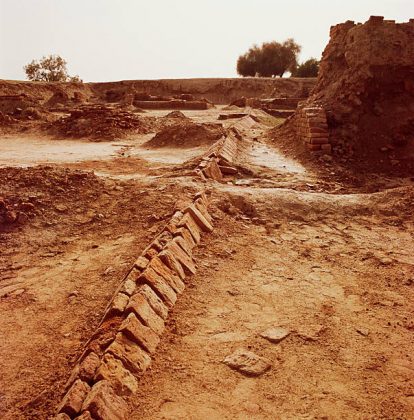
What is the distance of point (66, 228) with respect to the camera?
424 centimetres

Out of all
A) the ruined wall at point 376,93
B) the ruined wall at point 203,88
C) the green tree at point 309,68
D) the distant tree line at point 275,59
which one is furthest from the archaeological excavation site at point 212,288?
the distant tree line at point 275,59

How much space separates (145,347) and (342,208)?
3089 mm

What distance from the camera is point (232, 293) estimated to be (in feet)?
9.93

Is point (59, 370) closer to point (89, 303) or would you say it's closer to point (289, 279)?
point (89, 303)

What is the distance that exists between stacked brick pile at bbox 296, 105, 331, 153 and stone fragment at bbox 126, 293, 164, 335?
581 cm

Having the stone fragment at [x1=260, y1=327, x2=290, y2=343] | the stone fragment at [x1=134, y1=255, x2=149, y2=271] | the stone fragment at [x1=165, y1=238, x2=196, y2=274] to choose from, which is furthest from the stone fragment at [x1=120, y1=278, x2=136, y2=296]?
the stone fragment at [x1=260, y1=327, x2=290, y2=343]

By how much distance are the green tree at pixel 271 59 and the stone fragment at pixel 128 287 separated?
131 feet

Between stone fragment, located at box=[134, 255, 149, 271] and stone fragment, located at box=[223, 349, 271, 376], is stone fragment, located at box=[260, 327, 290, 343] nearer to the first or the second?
stone fragment, located at box=[223, 349, 271, 376]

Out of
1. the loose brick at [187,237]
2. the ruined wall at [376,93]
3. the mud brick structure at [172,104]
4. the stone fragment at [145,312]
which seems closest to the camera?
the stone fragment at [145,312]

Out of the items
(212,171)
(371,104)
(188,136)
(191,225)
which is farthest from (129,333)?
(188,136)

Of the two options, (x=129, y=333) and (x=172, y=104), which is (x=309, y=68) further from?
(x=129, y=333)

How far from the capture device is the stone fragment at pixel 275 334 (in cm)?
249

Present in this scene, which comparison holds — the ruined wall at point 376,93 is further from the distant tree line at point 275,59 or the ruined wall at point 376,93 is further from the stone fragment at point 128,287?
the distant tree line at point 275,59

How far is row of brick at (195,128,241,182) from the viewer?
5.59m
